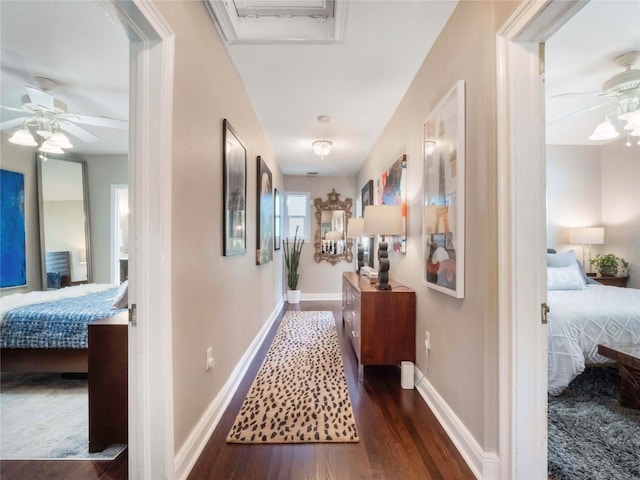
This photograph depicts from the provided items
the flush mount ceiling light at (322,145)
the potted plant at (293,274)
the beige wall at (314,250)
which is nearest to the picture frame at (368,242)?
the flush mount ceiling light at (322,145)

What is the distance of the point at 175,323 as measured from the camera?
1.32 meters

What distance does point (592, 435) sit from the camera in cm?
163

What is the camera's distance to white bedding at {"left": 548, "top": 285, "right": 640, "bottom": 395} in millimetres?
2010

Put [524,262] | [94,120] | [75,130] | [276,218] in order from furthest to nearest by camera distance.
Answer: [276,218] → [75,130] → [94,120] → [524,262]

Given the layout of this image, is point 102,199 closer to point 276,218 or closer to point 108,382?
point 276,218

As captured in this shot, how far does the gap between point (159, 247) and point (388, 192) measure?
8.34 ft

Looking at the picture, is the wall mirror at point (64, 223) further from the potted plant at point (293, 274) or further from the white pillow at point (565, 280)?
the white pillow at point (565, 280)

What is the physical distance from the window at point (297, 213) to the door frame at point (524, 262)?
16.0ft

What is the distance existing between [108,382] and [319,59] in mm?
2545

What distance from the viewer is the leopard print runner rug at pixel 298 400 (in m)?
1.66

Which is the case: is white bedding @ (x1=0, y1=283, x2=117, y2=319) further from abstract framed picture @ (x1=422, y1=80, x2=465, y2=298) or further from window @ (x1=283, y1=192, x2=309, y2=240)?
window @ (x1=283, y1=192, x2=309, y2=240)

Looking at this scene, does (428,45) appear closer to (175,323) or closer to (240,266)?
(240,266)

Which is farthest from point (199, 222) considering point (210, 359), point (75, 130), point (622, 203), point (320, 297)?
point (622, 203)

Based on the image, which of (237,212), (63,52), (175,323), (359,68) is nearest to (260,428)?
(175,323)
